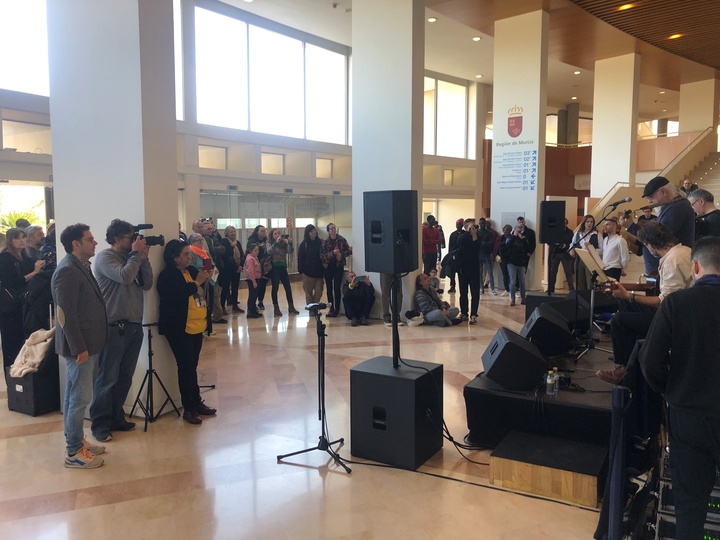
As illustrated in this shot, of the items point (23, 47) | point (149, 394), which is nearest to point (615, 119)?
point (23, 47)

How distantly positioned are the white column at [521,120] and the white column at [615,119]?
4.38 metres

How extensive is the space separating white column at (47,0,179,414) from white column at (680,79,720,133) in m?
17.7

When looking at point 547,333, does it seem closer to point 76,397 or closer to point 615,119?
point 76,397

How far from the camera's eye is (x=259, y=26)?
1279 cm

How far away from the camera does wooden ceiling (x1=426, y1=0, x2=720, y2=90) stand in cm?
1026

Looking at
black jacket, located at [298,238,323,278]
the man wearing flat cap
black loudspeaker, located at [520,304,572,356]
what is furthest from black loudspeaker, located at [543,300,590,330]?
black jacket, located at [298,238,323,278]

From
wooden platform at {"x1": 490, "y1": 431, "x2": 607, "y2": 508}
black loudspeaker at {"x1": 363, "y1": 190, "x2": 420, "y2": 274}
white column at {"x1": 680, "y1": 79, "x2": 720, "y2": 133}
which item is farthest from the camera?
white column at {"x1": 680, "y1": 79, "x2": 720, "y2": 133}

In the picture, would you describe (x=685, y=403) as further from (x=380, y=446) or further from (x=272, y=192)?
(x=272, y=192)

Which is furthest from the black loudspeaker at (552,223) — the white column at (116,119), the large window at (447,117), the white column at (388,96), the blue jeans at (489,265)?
the large window at (447,117)

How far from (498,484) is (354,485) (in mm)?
894

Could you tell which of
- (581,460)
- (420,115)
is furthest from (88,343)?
(420,115)

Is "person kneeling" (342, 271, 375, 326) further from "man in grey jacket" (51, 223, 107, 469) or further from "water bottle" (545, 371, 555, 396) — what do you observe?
"man in grey jacket" (51, 223, 107, 469)

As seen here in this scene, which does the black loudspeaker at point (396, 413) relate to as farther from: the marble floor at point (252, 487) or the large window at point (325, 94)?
the large window at point (325, 94)

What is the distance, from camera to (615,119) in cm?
1398
